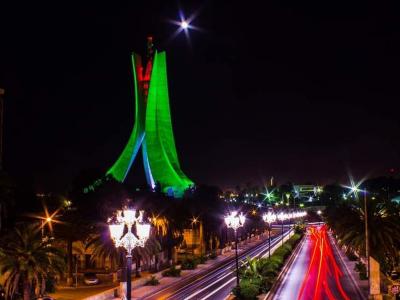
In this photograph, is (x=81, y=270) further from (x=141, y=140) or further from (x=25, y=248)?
(x=141, y=140)

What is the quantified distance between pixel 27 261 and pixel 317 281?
1271 centimetres

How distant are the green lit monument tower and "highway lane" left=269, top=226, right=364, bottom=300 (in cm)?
2286

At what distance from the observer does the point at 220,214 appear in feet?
159

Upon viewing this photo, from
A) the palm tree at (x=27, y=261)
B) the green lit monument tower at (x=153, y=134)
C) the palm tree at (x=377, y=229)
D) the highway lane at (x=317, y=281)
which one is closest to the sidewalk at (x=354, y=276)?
the highway lane at (x=317, y=281)

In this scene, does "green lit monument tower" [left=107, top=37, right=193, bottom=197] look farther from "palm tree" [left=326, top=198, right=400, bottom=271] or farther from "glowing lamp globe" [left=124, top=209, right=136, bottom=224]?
"glowing lamp globe" [left=124, top=209, right=136, bottom=224]

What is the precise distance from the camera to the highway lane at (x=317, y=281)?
2141 cm

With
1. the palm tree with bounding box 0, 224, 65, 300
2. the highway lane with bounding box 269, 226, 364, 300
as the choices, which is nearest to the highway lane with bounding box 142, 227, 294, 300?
the highway lane with bounding box 269, 226, 364, 300

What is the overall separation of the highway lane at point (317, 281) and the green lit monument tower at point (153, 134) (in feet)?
75.0

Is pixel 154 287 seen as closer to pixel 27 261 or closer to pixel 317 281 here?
Result: pixel 317 281

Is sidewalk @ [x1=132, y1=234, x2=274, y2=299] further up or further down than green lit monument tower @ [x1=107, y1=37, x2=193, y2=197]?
further down

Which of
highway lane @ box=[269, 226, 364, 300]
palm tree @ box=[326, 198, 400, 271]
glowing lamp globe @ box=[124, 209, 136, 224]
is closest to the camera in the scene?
glowing lamp globe @ box=[124, 209, 136, 224]

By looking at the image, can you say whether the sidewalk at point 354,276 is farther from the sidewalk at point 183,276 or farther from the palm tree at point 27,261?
the palm tree at point 27,261

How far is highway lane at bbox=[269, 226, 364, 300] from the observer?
843 inches

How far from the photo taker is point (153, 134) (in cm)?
6147
